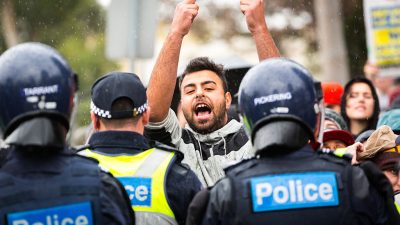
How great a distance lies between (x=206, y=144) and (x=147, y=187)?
4.62 ft

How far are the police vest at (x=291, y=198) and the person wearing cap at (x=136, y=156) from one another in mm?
854

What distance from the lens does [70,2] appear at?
38344 millimetres

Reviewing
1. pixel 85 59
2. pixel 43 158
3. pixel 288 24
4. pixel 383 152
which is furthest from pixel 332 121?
pixel 85 59

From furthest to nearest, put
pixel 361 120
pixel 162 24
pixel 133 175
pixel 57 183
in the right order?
1. pixel 162 24
2. pixel 361 120
3. pixel 133 175
4. pixel 57 183

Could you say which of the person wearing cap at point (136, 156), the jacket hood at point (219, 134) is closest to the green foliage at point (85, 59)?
the jacket hood at point (219, 134)

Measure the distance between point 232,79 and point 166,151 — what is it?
4510 millimetres

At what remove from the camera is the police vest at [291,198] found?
4.42 metres

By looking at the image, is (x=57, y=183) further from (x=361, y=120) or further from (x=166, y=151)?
(x=361, y=120)

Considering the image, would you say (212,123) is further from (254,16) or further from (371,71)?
(371,71)

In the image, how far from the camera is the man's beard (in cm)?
671

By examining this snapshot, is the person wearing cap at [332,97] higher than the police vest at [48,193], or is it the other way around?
the police vest at [48,193]

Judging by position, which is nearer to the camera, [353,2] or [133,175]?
[133,175]

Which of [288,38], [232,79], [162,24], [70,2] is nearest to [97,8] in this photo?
[70,2]

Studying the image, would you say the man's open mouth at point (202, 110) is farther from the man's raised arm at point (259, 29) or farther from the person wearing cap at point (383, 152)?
the person wearing cap at point (383, 152)
